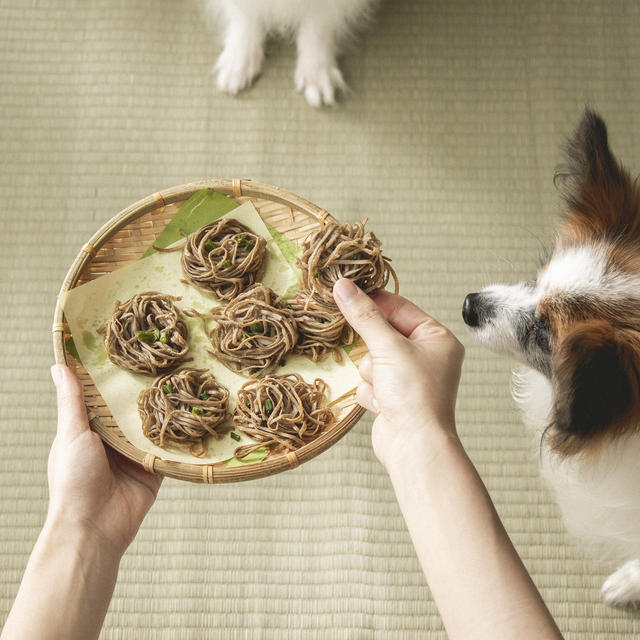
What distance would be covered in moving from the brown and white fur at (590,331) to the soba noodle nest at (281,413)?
0.40m

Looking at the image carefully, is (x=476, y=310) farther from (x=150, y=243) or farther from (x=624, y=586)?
(x=624, y=586)

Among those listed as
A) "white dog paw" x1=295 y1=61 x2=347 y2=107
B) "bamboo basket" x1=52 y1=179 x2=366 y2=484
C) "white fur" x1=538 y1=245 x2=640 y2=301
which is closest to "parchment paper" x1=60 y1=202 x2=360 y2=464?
"bamboo basket" x1=52 y1=179 x2=366 y2=484

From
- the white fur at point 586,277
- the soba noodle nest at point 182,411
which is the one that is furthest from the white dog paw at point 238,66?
the white fur at point 586,277

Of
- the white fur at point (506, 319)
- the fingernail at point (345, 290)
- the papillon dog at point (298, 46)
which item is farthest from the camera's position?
the papillon dog at point (298, 46)

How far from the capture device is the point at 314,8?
2.05 meters

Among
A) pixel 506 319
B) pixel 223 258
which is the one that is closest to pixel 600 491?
pixel 506 319

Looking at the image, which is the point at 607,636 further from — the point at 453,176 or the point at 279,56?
the point at 279,56

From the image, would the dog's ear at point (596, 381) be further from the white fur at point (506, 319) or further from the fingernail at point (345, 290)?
the fingernail at point (345, 290)

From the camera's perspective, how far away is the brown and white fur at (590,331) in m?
Answer: 1.00

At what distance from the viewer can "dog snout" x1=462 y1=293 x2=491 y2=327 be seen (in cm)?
142

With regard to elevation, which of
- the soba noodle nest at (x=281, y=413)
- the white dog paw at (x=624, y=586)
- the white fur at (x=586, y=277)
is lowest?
the white dog paw at (x=624, y=586)

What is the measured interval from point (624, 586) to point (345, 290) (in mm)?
1191

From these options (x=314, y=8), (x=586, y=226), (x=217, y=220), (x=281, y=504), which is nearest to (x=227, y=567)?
(x=281, y=504)

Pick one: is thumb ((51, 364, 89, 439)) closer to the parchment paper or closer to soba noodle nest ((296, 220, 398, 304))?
the parchment paper
